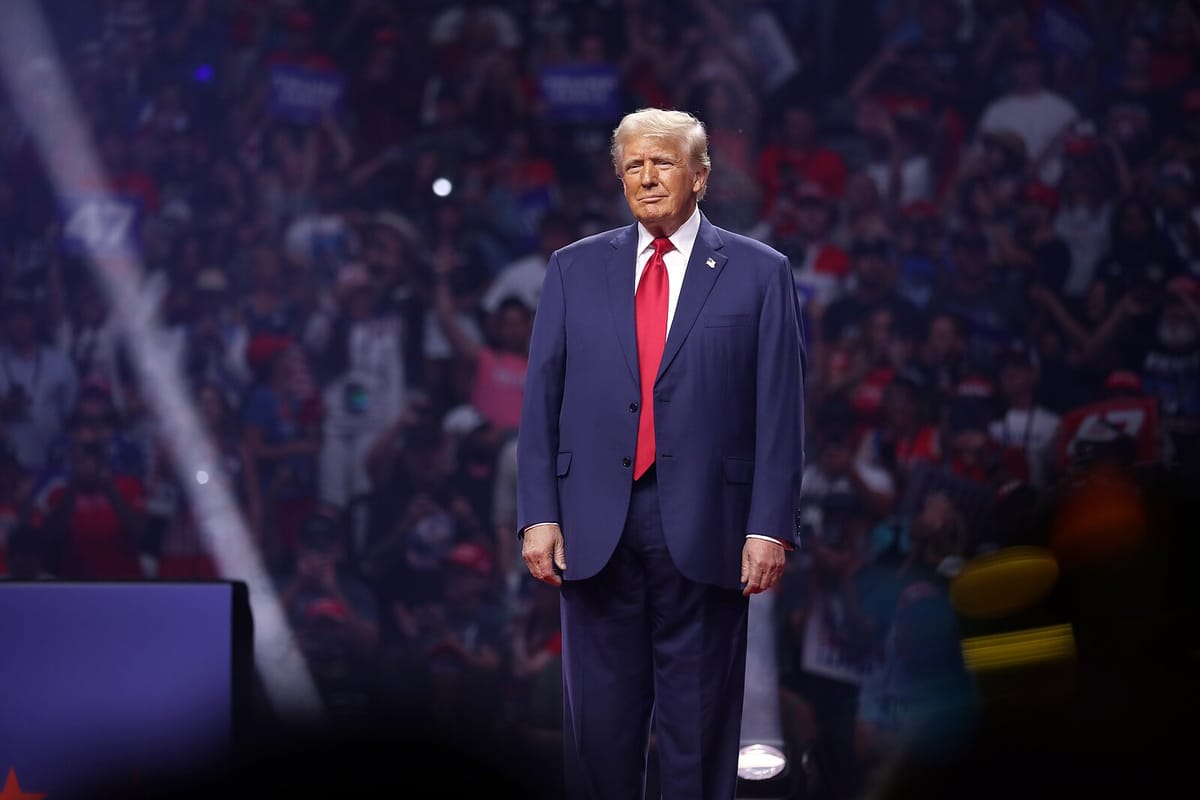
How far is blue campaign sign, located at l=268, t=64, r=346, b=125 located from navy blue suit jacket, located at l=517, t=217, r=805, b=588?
3.53 m

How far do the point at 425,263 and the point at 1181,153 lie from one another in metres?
2.83

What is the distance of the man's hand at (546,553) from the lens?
74.3 inches

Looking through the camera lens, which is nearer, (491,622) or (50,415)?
(491,622)

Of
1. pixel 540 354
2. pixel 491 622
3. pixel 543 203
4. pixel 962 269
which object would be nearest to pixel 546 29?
pixel 543 203

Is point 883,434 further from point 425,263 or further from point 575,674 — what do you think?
point 575,674

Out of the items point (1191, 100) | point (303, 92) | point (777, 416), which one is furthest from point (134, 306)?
point (1191, 100)

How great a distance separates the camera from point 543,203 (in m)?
5.05

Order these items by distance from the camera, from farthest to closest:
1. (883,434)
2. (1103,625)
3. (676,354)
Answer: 1. (883,434)
2. (1103,625)
3. (676,354)

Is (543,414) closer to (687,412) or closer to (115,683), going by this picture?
(687,412)

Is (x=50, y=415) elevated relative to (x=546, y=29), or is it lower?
lower

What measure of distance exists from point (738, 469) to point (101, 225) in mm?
3951

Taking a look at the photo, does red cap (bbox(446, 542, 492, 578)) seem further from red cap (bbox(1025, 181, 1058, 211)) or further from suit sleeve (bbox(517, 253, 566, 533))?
suit sleeve (bbox(517, 253, 566, 533))

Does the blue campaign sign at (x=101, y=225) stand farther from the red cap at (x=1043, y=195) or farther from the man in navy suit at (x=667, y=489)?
the man in navy suit at (x=667, y=489)

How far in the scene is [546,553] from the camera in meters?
1.89
